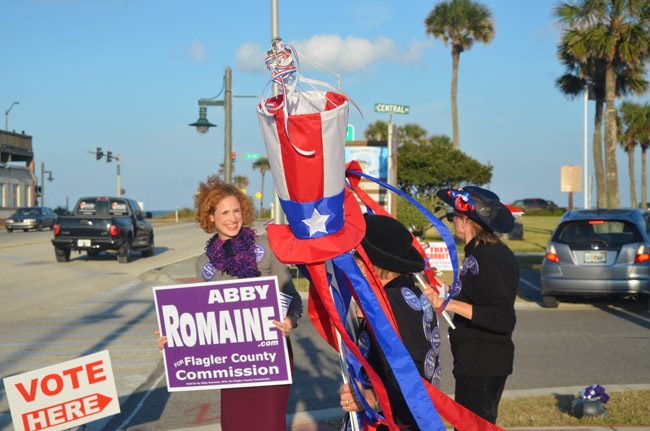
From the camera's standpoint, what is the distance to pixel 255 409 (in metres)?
4.01

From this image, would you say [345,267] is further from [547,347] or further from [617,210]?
[617,210]

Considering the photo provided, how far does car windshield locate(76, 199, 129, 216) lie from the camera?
79.4 feet

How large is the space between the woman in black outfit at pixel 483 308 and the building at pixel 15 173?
205 ft

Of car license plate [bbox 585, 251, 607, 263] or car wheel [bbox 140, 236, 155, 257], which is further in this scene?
car wheel [bbox 140, 236, 155, 257]

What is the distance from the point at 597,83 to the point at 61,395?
27.4 meters

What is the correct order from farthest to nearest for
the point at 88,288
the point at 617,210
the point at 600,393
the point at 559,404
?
the point at 88,288, the point at 617,210, the point at 559,404, the point at 600,393

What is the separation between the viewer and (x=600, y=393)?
6305mm

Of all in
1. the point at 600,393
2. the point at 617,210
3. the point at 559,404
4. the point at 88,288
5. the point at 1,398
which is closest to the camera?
the point at 600,393

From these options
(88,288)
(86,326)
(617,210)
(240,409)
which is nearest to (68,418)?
(240,409)

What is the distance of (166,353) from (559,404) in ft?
13.4

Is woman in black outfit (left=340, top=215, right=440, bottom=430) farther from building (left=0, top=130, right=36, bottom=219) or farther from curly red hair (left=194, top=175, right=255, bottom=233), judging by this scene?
building (left=0, top=130, right=36, bottom=219)

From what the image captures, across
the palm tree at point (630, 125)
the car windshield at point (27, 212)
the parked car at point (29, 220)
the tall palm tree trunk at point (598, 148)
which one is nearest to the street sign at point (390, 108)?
the tall palm tree trunk at point (598, 148)

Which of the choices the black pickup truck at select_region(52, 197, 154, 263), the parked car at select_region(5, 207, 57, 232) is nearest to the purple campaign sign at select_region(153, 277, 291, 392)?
the black pickup truck at select_region(52, 197, 154, 263)

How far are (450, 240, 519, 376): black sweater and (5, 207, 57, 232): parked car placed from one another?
144ft
